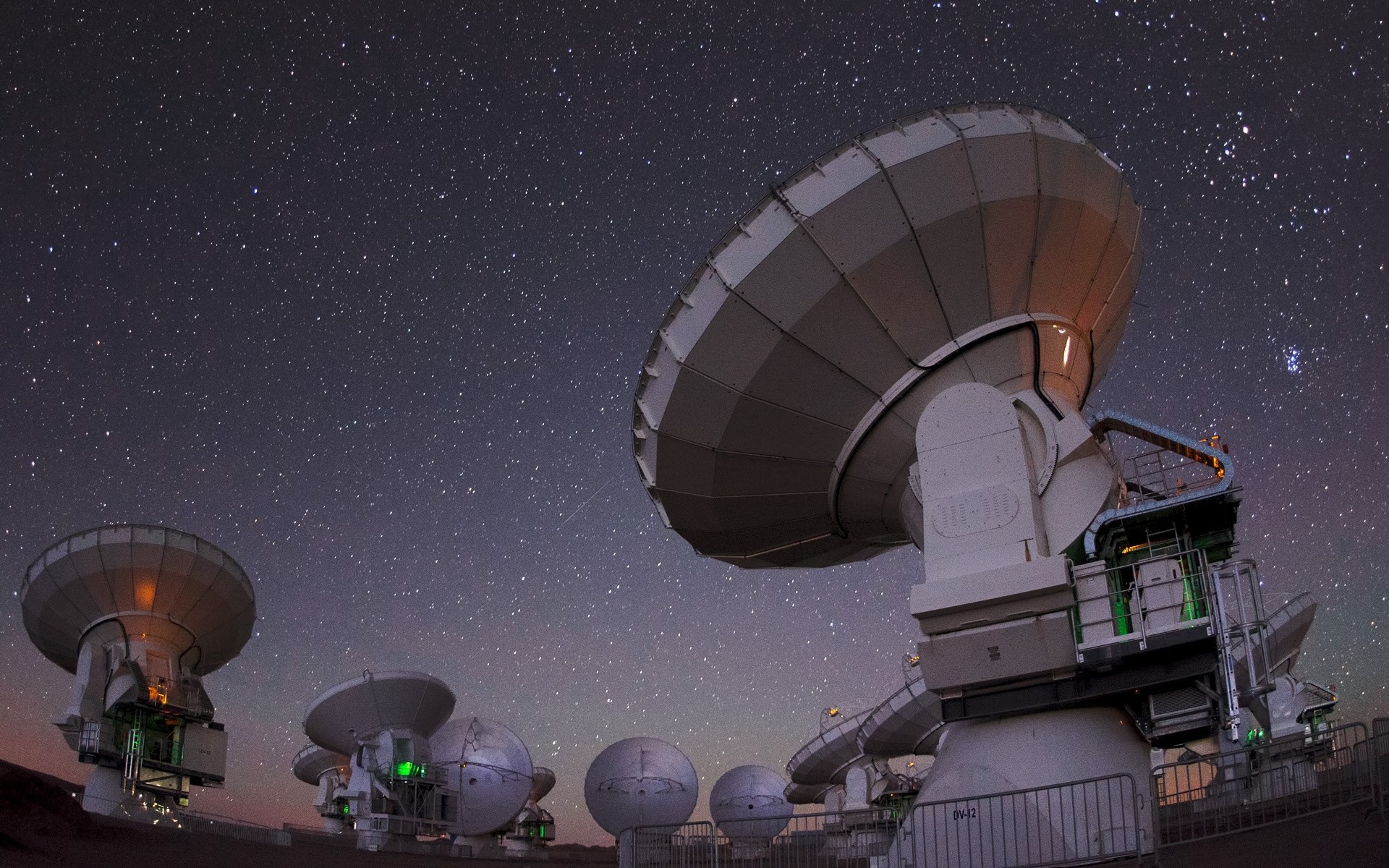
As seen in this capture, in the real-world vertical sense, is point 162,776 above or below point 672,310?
below

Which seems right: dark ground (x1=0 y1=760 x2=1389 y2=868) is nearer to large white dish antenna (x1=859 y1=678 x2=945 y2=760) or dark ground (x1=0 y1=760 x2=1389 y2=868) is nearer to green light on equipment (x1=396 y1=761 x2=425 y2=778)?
green light on equipment (x1=396 y1=761 x2=425 y2=778)

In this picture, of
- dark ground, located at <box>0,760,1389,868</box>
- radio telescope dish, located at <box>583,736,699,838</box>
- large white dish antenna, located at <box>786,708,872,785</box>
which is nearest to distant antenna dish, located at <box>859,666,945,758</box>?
large white dish antenna, located at <box>786,708,872,785</box>

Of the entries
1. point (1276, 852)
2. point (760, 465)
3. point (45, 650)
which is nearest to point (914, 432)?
point (760, 465)

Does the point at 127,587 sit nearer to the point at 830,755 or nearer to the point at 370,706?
the point at 370,706

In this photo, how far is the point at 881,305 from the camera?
16281 millimetres

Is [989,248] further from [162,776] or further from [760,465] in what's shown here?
[162,776]

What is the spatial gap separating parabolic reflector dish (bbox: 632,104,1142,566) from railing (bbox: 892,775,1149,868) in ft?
16.0

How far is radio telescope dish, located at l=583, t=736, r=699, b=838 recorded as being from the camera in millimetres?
39719

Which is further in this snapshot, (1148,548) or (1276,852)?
(1148,548)

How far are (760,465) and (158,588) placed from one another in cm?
2111

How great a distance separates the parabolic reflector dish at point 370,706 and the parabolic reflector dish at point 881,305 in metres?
18.3

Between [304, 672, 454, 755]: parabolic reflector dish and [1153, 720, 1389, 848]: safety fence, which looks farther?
[304, 672, 454, 755]: parabolic reflector dish

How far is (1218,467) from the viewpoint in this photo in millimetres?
15594

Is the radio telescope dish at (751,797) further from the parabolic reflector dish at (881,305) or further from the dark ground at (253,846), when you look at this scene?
the parabolic reflector dish at (881,305)
